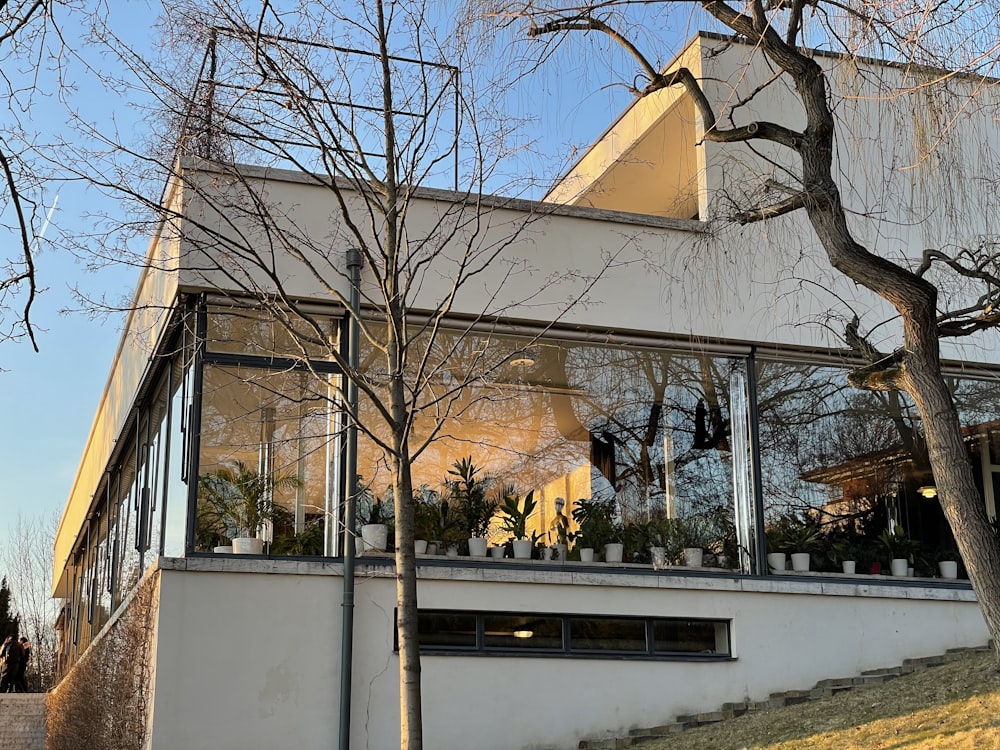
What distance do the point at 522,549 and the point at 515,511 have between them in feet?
1.37

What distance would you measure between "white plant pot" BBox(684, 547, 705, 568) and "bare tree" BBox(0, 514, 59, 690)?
29681mm

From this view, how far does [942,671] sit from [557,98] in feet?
17.7

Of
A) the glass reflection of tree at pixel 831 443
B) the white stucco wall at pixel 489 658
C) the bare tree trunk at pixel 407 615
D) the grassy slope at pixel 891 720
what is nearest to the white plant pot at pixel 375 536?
the white stucco wall at pixel 489 658

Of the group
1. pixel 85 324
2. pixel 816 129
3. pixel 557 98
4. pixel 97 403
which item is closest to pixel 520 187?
pixel 557 98

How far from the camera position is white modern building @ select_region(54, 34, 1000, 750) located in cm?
914

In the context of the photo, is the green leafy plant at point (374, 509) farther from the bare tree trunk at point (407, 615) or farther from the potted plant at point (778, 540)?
the potted plant at point (778, 540)

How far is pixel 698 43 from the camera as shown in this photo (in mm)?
11328

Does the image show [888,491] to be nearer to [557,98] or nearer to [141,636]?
[557,98]

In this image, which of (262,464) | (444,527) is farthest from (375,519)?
(262,464)

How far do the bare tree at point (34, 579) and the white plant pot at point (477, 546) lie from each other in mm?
29257

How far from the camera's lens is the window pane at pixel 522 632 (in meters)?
9.74

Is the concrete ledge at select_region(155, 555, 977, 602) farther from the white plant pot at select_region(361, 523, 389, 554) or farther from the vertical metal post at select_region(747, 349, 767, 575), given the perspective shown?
the vertical metal post at select_region(747, 349, 767, 575)

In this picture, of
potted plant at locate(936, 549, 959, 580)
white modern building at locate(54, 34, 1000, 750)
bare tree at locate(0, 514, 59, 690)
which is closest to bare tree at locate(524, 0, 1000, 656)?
white modern building at locate(54, 34, 1000, 750)

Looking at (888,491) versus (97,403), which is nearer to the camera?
(888,491)
